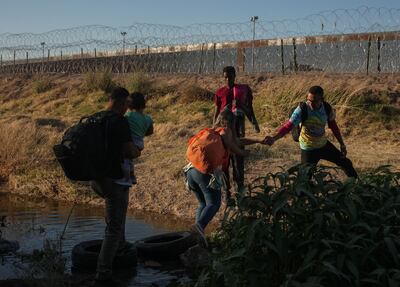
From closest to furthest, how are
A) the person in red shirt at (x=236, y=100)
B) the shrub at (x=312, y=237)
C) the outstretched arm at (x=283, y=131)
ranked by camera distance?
the shrub at (x=312, y=237)
the outstretched arm at (x=283, y=131)
the person in red shirt at (x=236, y=100)

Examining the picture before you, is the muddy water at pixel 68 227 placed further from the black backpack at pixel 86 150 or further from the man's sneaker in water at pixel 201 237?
the black backpack at pixel 86 150

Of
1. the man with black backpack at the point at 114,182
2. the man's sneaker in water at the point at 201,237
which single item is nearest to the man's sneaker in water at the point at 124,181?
the man with black backpack at the point at 114,182

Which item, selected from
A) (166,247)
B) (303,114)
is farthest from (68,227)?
(303,114)

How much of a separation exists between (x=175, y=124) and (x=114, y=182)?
1083 cm

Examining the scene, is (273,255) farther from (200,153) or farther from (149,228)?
(149,228)

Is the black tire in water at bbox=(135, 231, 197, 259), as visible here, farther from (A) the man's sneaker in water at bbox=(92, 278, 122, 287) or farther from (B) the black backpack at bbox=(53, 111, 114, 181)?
(B) the black backpack at bbox=(53, 111, 114, 181)

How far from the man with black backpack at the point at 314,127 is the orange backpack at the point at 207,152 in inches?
45.6

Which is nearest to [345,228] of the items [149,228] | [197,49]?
[149,228]

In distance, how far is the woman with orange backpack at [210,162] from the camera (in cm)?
647

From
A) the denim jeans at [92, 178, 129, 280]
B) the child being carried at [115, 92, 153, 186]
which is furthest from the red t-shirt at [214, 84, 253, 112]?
the denim jeans at [92, 178, 129, 280]

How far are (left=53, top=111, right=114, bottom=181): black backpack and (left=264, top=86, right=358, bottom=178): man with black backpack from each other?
8.38 ft

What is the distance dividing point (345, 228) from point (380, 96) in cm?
1178

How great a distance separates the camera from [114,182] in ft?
18.6

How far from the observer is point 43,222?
9164 millimetres
